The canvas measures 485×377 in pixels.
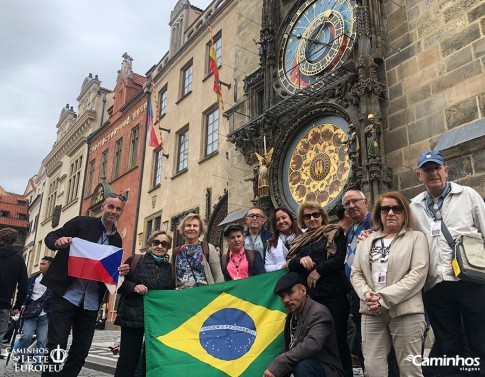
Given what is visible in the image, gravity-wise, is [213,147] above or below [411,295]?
above

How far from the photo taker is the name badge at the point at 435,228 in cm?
318

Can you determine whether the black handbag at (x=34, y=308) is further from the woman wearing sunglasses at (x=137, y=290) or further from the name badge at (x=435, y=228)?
the name badge at (x=435, y=228)

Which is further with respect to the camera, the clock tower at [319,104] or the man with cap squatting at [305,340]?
the clock tower at [319,104]

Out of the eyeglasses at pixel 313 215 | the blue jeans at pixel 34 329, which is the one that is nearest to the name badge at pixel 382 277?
the eyeglasses at pixel 313 215

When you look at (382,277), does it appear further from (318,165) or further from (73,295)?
(318,165)

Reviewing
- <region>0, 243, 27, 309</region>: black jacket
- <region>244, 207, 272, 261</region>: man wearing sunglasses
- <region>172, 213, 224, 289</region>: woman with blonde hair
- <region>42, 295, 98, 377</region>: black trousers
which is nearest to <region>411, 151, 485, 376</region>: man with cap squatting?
<region>244, 207, 272, 261</region>: man wearing sunglasses

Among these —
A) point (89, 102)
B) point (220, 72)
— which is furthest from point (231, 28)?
point (89, 102)

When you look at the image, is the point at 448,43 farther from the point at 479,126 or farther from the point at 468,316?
the point at 468,316

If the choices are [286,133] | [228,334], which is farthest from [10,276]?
[286,133]

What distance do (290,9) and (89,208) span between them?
18.5 meters

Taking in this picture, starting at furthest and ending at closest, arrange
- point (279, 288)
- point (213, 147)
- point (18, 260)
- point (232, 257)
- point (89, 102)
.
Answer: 1. point (89, 102)
2. point (213, 147)
3. point (18, 260)
4. point (232, 257)
5. point (279, 288)

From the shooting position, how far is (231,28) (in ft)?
49.5

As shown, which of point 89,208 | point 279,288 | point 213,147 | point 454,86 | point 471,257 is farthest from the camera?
point 89,208

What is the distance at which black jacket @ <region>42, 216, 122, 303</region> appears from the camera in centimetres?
394
